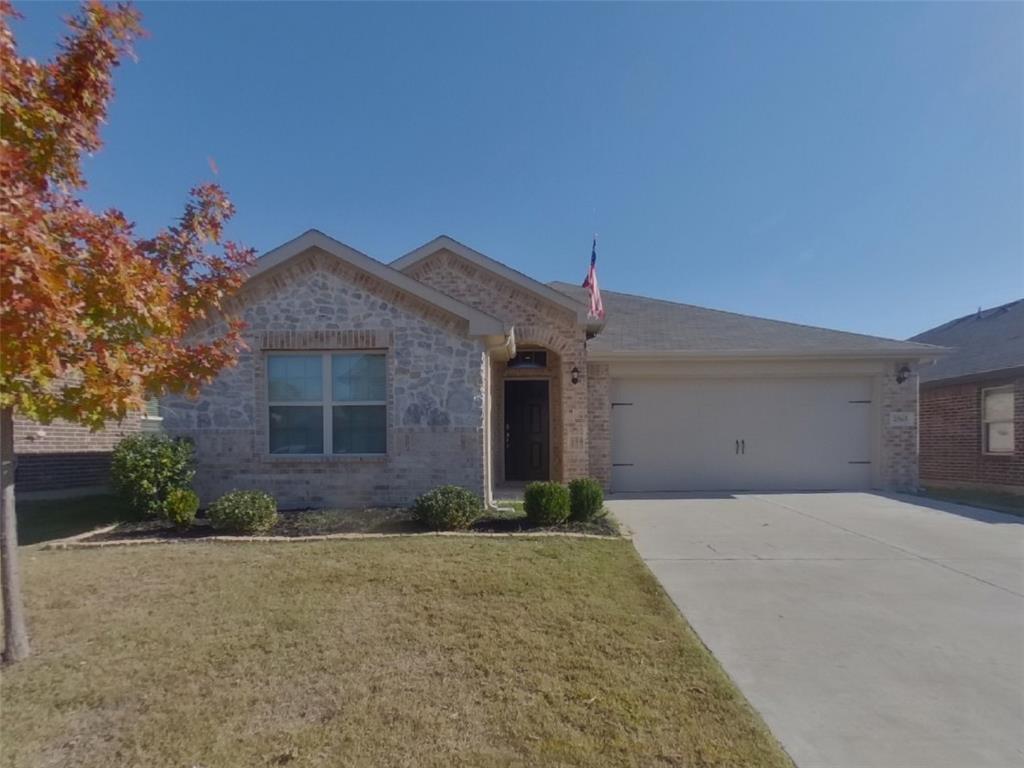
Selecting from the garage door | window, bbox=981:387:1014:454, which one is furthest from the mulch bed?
window, bbox=981:387:1014:454

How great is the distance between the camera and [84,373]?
136 inches

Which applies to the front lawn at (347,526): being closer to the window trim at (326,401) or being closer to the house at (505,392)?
the house at (505,392)

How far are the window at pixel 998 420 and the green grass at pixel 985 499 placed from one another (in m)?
1.06

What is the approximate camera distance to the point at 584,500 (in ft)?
25.4

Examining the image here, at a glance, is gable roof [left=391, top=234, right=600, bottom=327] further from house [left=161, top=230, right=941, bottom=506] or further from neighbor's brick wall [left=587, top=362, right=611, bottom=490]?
neighbor's brick wall [left=587, top=362, right=611, bottom=490]

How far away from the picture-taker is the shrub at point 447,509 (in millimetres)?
7367

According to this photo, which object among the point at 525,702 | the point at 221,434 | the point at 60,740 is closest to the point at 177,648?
the point at 60,740

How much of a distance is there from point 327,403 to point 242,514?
2.13 metres

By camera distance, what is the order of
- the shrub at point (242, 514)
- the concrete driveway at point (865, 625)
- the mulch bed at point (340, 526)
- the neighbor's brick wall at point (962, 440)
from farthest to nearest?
the neighbor's brick wall at point (962, 440) < the mulch bed at point (340, 526) < the shrub at point (242, 514) < the concrete driveway at point (865, 625)

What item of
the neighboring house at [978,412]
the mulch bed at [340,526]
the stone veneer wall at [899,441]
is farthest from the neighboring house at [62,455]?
the neighboring house at [978,412]

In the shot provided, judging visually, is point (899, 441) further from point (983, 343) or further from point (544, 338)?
point (544, 338)

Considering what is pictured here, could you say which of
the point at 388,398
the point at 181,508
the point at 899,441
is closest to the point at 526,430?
the point at 388,398

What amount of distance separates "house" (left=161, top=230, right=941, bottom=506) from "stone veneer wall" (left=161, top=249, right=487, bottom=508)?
0.02 meters

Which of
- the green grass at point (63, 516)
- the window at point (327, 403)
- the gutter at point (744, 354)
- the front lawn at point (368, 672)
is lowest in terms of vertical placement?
the green grass at point (63, 516)
